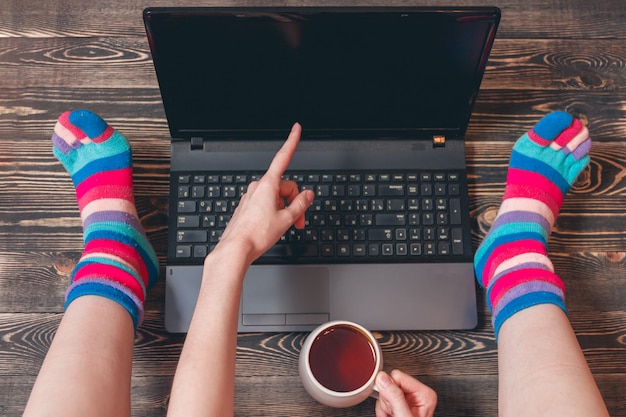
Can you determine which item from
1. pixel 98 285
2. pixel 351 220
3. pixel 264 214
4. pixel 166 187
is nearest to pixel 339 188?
pixel 351 220

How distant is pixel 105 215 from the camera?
910mm

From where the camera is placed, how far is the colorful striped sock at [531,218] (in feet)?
2.81

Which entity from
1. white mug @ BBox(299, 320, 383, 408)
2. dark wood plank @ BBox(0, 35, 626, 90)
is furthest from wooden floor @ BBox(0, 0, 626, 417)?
white mug @ BBox(299, 320, 383, 408)

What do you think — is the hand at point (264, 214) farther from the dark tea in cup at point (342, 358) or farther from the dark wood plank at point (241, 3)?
the dark wood plank at point (241, 3)

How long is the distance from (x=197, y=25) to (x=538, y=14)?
1.94ft

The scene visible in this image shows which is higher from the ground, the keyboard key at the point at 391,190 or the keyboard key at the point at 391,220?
the keyboard key at the point at 391,190

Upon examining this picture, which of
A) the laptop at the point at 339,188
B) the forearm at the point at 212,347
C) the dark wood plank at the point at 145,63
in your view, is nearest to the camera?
the forearm at the point at 212,347

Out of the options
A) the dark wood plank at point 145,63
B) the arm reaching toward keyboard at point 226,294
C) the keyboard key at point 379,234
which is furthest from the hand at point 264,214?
the dark wood plank at point 145,63

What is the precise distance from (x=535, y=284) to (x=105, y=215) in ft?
2.10

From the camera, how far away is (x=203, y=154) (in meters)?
0.91

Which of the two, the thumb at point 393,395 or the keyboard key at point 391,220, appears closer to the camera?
the thumb at point 393,395

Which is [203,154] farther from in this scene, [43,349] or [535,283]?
[535,283]

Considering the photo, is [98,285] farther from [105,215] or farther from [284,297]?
[284,297]

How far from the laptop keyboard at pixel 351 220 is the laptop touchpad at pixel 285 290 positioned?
0.02m
